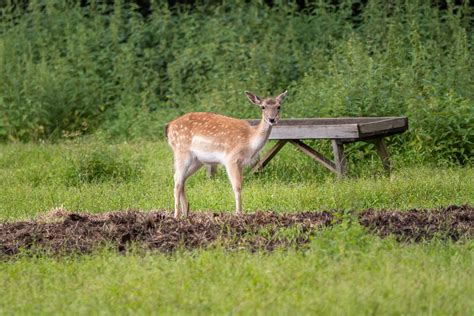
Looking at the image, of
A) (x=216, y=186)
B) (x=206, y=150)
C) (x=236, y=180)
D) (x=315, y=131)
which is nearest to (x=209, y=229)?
(x=236, y=180)

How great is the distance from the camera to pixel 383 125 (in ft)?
47.1

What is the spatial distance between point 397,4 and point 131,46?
4925 millimetres

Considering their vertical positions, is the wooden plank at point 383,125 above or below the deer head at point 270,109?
below

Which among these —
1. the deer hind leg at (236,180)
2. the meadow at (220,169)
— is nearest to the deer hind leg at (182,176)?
the meadow at (220,169)

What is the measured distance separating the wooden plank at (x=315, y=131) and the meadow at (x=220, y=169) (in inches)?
22.1

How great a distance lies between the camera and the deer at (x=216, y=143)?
1220 centimetres

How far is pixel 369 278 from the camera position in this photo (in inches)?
328

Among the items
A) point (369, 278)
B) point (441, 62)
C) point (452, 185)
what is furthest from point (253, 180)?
point (369, 278)

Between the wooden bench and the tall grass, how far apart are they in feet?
3.58

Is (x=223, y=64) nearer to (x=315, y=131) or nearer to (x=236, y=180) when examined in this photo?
(x=315, y=131)

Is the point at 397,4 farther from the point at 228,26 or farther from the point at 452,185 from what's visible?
the point at 452,185

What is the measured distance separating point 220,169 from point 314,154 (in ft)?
5.23

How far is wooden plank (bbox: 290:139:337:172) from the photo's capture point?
14516 mm

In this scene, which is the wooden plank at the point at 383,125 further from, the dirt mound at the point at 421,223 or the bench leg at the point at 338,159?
the dirt mound at the point at 421,223
